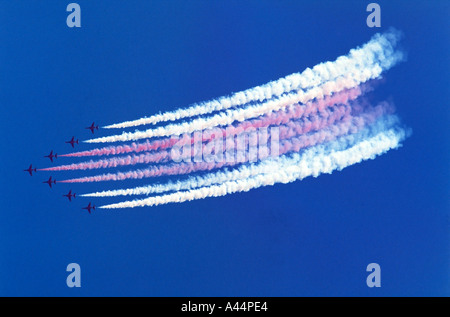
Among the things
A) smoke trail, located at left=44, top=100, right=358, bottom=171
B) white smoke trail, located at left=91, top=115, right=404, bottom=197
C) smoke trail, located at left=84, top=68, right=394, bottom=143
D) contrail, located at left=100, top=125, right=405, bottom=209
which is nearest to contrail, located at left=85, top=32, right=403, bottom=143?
smoke trail, located at left=84, top=68, right=394, bottom=143

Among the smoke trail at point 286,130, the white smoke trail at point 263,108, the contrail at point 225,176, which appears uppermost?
the white smoke trail at point 263,108

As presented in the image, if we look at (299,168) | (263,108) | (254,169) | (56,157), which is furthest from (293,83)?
(56,157)

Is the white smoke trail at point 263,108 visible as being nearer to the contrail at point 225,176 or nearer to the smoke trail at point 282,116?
the smoke trail at point 282,116

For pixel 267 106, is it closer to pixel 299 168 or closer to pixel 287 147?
pixel 287 147

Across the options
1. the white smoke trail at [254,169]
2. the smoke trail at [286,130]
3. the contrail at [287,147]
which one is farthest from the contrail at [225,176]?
the smoke trail at [286,130]

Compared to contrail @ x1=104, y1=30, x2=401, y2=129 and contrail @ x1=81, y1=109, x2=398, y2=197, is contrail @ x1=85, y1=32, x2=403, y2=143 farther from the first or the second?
contrail @ x1=81, y1=109, x2=398, y2=197
